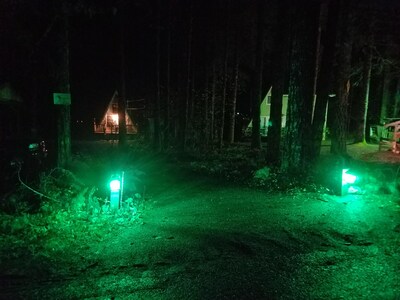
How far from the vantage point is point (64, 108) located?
1140 cm

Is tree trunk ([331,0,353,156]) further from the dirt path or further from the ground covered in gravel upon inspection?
the dirt path

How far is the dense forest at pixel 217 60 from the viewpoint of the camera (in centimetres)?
1104

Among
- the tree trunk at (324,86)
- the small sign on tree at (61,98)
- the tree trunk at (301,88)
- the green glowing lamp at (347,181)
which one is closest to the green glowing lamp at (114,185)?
the small sign on tree at (61,98)

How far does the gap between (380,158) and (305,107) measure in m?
9.75

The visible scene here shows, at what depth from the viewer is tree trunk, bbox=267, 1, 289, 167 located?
14820 mm

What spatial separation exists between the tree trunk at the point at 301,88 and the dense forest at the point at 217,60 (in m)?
0.03

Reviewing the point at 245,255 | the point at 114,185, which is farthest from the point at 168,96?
the point at 245,255

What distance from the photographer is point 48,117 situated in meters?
32.5

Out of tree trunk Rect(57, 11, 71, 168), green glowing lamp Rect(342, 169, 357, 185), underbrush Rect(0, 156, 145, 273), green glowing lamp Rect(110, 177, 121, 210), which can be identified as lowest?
underbrush Rect(0, 156, 145, 273)

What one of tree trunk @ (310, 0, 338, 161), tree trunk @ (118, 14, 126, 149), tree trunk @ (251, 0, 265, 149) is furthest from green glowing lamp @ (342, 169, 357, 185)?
tree trunk @ (251, 0, 265, 149)

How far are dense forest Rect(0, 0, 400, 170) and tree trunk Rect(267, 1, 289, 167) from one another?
44 millimetres

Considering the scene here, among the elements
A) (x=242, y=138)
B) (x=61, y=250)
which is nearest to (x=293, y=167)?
(x=61, y=250)

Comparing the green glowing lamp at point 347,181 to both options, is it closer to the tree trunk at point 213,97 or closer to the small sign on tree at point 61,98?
the small sign on tree at point 61,98

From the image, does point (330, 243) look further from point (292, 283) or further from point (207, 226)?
point (207, 226)
